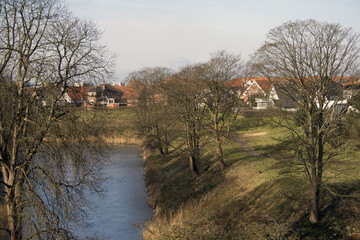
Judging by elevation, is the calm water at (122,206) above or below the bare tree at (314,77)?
below

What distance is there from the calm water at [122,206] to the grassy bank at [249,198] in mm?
944

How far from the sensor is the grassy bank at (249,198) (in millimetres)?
13016

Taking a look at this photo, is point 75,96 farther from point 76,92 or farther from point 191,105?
point 191,105

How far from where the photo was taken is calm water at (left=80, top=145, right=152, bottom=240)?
1894 cm

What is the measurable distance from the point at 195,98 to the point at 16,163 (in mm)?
14283

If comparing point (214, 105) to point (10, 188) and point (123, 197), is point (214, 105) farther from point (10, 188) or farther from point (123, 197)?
point (10, 188)

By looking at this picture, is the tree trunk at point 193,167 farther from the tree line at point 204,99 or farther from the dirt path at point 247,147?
the dirt path at point 247,147

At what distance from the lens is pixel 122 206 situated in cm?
2366

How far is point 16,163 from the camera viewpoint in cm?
1225

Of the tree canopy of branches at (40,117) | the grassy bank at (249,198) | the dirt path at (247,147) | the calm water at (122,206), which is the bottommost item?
the calm water at (122,206)

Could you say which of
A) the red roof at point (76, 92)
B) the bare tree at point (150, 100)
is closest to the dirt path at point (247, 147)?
the bare tree at point (150, 100)

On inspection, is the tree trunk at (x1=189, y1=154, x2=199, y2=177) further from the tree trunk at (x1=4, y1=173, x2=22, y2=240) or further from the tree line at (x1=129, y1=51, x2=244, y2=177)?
the tree trunk at (x1=4, y1=173, x2=22, y2=240)

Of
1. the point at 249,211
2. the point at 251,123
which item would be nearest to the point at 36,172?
the point at 249,211

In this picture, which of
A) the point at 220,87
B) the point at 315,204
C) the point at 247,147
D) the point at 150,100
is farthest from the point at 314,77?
the point at 150,100
